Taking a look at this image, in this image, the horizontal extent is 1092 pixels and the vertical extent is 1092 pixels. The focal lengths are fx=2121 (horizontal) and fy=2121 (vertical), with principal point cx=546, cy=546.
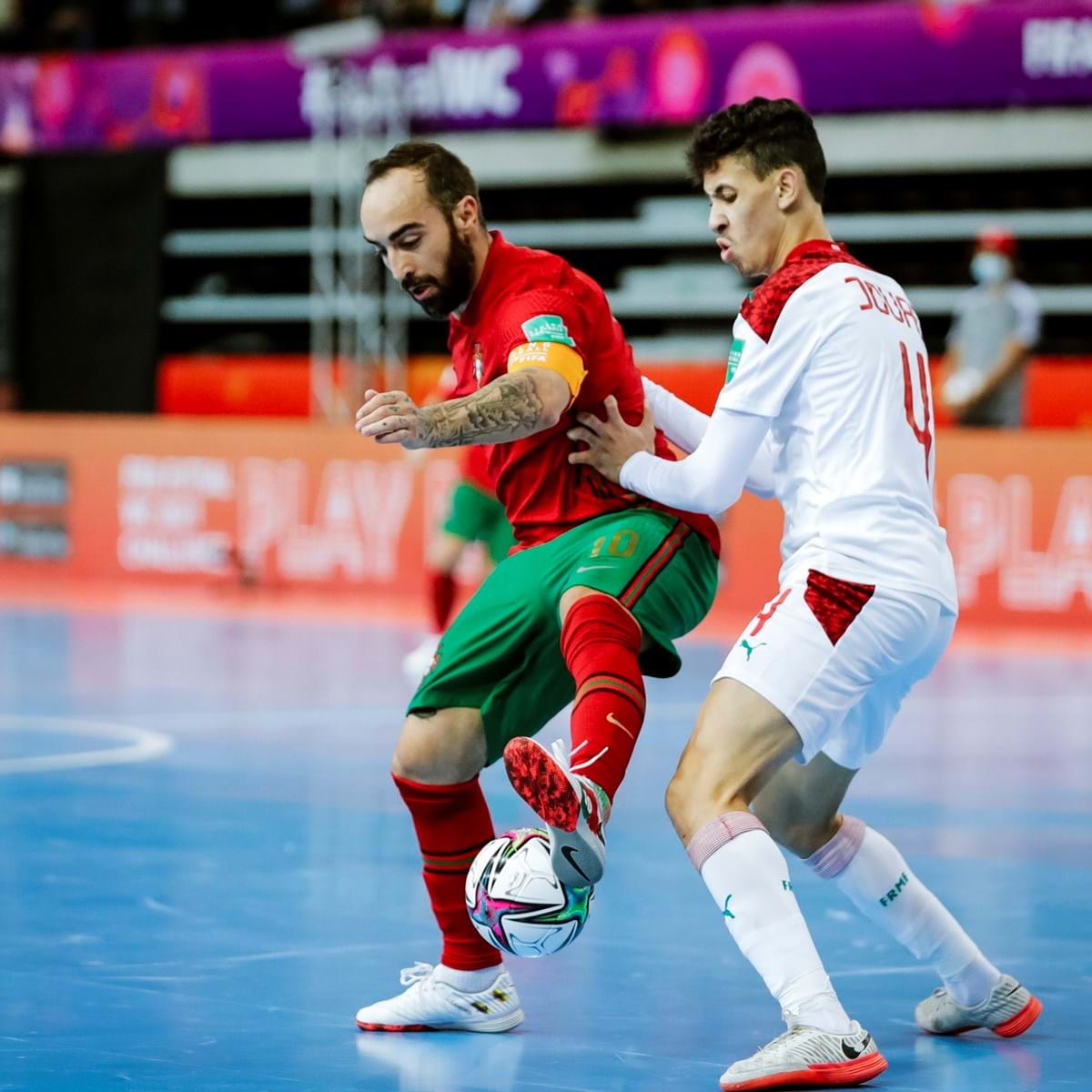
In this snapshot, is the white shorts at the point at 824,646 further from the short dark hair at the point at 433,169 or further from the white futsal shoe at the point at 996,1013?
the short dark hair at the point at 433,169

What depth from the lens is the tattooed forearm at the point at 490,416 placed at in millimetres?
4477

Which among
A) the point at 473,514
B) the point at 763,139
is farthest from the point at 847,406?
the point at 473,514

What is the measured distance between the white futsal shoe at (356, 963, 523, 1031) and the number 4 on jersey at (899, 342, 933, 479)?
1563 millimetres

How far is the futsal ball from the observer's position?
4.19 m

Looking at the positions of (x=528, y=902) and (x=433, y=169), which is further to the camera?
(x=433, y=169)

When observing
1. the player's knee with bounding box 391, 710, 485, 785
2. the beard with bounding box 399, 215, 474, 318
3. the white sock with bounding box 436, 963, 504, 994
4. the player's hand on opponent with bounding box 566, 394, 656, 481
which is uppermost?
the beard with bounding box 399, 215, 474, 318

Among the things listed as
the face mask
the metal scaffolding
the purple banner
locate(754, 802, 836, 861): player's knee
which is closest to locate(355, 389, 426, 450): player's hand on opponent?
locate(754, 802, 836, 861): player's knee

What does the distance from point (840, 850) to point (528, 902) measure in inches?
36.7

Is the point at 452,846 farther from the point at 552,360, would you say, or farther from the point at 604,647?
the point at 552,360

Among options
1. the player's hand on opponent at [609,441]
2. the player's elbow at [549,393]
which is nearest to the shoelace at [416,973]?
the player's hand on opponent at [609,441]

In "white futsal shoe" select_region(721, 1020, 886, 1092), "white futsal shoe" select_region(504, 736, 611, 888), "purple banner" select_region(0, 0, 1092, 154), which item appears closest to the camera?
"white futsal shoe" select_region(504, 736, 611, 888)

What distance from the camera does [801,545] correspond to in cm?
455

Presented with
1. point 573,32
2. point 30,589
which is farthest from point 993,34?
point 30,589

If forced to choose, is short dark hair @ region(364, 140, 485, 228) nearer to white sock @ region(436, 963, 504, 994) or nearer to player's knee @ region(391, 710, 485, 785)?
player's knee @ region(391, 710, 485, 785)
